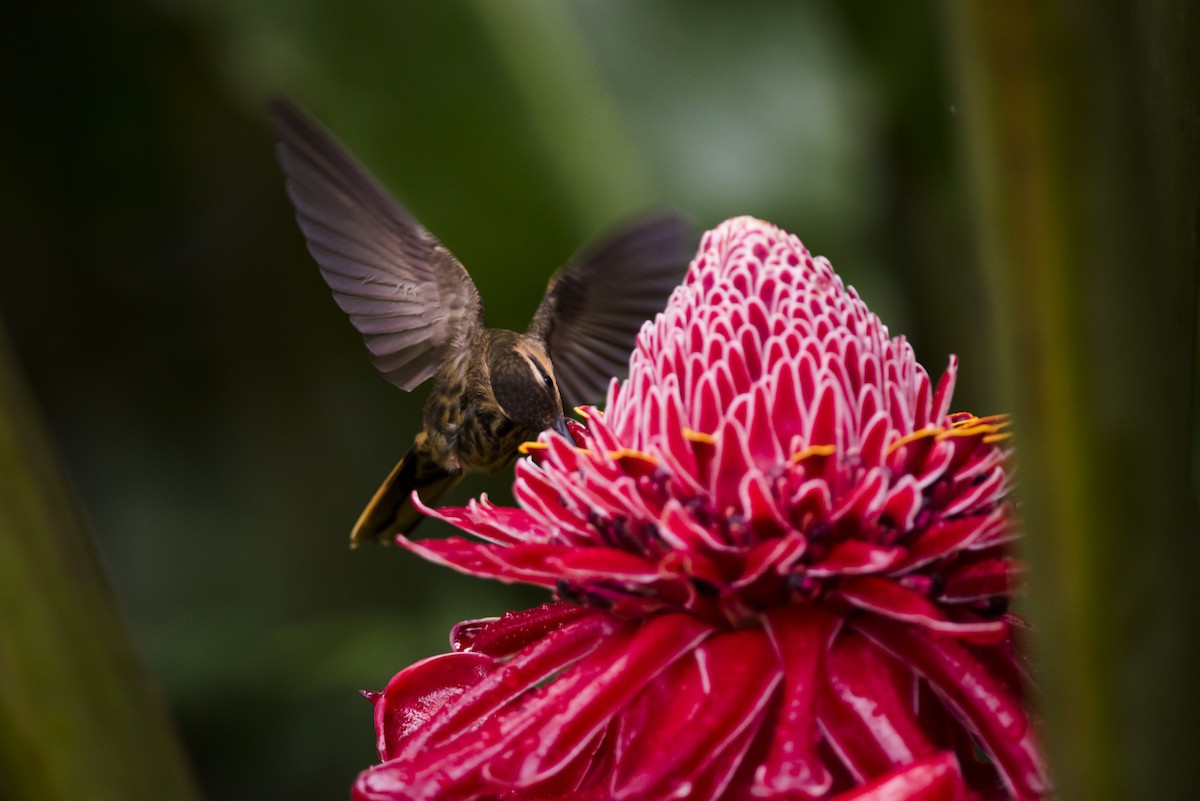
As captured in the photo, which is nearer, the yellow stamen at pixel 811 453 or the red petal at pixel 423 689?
the yellow stamen at pixel 811 453

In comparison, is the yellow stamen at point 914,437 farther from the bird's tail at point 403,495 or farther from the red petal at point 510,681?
the bird's tail at point 403,495

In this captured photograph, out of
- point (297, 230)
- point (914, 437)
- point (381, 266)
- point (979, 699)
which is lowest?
point (979, 699)

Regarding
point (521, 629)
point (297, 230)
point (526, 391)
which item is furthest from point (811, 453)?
point (297, 230)

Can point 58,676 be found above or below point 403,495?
above

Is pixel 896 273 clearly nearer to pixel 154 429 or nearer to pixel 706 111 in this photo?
pixel 706 111

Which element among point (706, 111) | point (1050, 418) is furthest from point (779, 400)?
point (706, 111)

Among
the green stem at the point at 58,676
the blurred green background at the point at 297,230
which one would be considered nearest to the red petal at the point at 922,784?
the green stem at the point at 58,676

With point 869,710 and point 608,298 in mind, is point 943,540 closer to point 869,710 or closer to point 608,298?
point 869,710

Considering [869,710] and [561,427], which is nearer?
[869,710]
